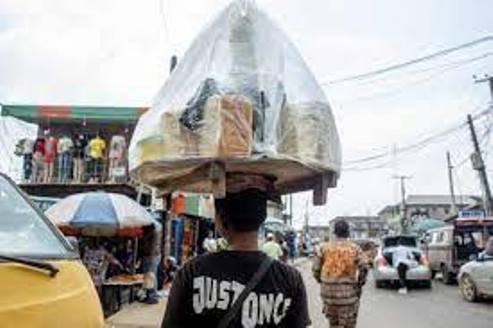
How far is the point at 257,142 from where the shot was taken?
3.15 metres

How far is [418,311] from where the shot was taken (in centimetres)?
1650

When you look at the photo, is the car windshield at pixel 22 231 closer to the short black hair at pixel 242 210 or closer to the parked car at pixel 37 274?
the parked car at pixel 37 274

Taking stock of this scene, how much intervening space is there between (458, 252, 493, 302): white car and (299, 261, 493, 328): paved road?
30 cm

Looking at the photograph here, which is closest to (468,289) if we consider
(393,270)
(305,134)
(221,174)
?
(393,270)

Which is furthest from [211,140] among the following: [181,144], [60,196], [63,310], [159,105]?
[60,196]

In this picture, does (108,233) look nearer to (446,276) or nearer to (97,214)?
(97,214)

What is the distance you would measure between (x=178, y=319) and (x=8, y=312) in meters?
0.77

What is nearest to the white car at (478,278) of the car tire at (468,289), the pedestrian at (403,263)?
the car tire at (468,289)

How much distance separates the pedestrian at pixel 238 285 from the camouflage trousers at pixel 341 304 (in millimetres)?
4491

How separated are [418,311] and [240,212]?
47.2ft

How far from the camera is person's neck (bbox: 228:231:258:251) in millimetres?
2953

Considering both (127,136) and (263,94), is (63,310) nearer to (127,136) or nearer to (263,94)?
(263,94)

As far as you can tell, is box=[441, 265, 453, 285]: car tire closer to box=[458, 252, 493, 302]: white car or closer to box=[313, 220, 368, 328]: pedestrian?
box=[458, 252, 493, 302]: white car

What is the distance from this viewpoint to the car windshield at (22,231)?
3752mm
